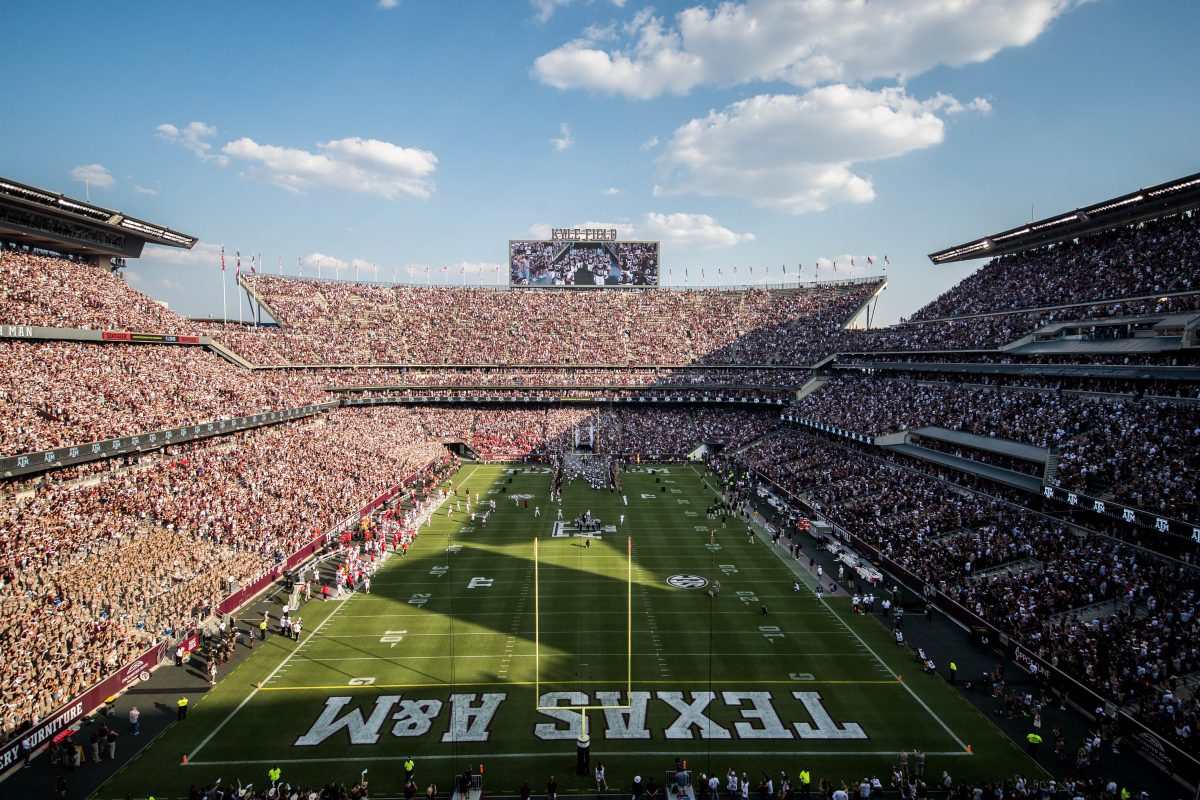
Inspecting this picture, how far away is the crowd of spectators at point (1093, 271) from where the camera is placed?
A: 118 ft

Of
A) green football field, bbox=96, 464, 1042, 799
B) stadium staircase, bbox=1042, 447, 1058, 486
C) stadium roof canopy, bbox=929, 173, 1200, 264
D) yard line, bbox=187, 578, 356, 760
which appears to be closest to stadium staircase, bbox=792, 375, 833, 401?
stadium roof canopy, bbox=929, 173, 1200, 264

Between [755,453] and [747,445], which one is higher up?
[747,445]

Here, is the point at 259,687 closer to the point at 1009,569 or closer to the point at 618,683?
the point at 618,683

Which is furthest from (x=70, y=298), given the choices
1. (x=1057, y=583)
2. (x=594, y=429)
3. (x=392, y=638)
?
(x=1057, y=583)

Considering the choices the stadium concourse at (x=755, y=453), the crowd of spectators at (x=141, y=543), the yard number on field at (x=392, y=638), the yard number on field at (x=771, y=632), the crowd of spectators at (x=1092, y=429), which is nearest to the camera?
the crowd of spectators at (x=141, y=543)

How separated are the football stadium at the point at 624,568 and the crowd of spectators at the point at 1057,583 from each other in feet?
0.47

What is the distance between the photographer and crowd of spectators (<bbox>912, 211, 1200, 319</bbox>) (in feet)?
118

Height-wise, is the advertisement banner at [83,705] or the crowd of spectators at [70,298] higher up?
the crowd of spectators at [70,298]

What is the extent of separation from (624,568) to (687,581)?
3.34m

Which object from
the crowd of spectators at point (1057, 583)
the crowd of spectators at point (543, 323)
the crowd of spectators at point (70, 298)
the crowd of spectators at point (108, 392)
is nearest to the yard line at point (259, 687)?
the crowd of spectators at point (108, 392)

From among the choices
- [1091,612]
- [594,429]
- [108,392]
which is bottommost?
[1091,612]

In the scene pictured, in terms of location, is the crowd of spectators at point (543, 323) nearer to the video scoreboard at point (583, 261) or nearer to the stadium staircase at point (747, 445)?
the video scoreboard at point (583, 261)

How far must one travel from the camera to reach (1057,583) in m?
24.6

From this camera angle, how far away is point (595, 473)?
54.6 m
